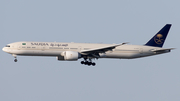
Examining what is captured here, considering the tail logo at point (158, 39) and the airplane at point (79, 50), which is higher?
the tail logo at point (158, 39)

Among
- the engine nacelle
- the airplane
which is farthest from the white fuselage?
the engine nacelle

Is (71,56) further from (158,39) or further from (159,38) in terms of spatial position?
(159,38)

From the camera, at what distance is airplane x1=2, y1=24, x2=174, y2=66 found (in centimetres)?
6153

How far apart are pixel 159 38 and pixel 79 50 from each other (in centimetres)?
1695

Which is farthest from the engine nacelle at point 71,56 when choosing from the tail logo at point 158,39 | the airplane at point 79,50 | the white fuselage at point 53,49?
the tail logo at point 158,39

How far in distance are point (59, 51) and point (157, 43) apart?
1994 centimetres

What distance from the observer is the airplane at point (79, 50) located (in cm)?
6153

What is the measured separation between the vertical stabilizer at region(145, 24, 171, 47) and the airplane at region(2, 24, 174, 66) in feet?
4.74

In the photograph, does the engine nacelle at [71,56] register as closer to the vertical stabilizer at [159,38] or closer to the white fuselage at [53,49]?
the white fuselage at [53,49]

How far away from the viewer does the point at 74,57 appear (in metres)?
61.1

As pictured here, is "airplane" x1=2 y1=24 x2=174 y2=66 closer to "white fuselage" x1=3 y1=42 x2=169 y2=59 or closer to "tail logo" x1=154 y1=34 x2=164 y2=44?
"white fuselage" x1=3 y1=42 x2=169 y2=59

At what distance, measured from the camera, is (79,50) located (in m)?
63.4

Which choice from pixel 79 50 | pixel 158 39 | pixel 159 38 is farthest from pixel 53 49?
pixel 159 38

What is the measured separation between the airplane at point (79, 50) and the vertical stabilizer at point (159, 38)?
1.44 m
